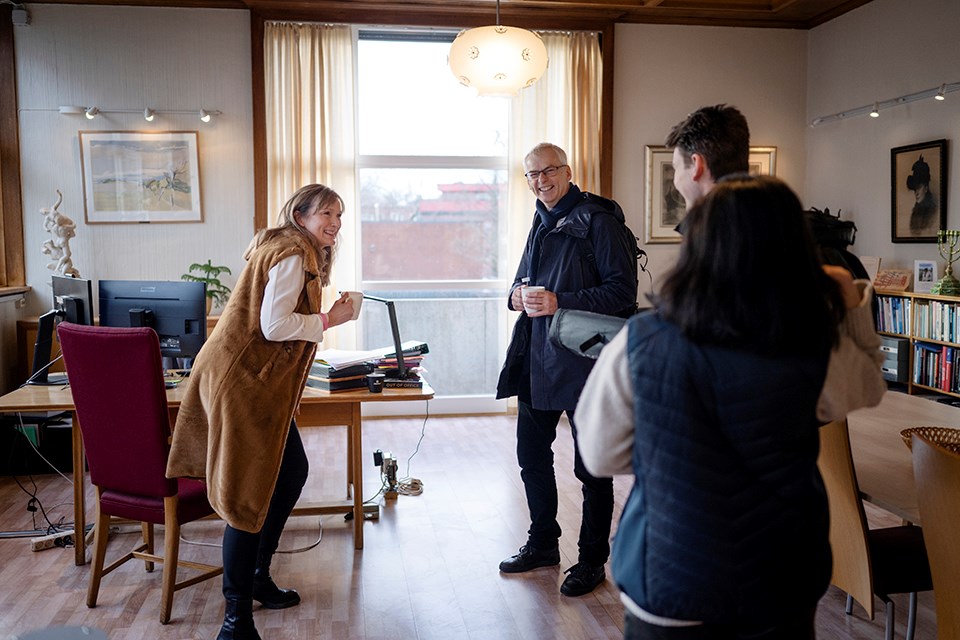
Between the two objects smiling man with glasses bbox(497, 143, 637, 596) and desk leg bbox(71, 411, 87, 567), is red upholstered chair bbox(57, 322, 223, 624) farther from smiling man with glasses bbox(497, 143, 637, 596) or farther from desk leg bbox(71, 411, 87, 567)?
smiling man with glasses bbox(497, 143, 637, 596)

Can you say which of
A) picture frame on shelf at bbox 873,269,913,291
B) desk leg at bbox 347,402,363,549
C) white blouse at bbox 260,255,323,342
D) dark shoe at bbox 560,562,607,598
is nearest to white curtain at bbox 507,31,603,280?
picture frame on shelf at bbox 873,269,913,291

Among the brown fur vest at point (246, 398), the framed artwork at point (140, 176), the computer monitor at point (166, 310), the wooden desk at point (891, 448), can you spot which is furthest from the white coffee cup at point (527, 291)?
the framed artwork at point (140, 176)

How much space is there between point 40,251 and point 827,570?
5877 millimetres

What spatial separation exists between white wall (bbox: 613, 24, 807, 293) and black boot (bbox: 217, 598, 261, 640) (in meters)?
4.40

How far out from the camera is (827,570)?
1409 millimetres

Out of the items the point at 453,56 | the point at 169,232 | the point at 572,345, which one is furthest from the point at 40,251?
the point at 572,345

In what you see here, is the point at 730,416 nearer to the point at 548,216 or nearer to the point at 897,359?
the point at 548,216

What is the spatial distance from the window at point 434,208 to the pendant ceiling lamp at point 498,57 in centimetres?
222

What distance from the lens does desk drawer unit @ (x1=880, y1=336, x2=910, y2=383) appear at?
538 cm

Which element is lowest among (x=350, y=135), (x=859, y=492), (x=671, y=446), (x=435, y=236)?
(x=859, y=492)

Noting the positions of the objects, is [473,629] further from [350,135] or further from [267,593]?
[350,135]

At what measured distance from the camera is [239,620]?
8.67 feet

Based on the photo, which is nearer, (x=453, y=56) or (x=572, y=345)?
(x=572, y=345)

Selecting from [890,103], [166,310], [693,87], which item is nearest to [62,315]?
[166,310]
